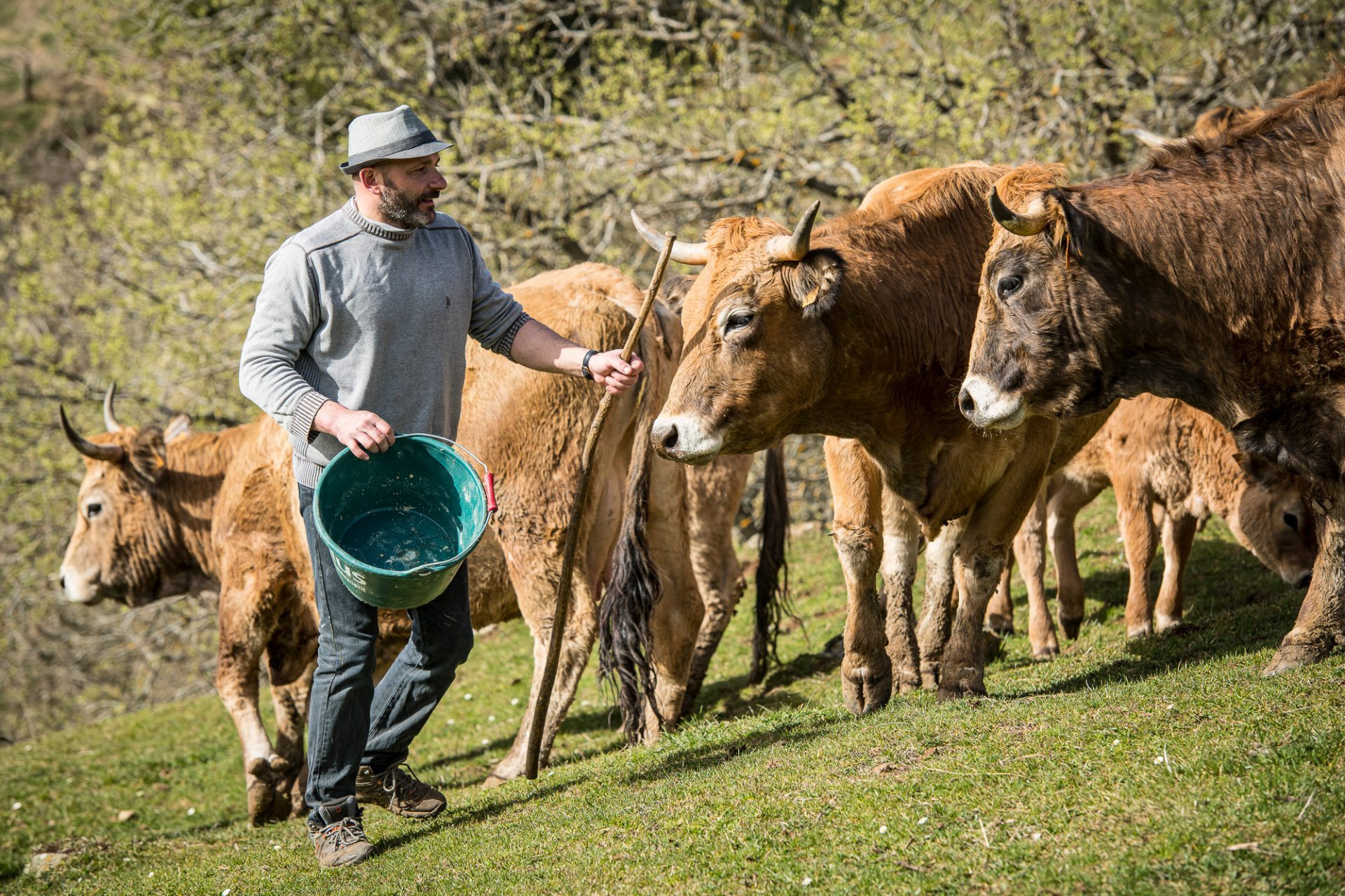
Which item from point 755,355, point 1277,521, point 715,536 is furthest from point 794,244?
point 1277,521

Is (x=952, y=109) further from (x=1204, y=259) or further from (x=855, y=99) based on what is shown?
(x=1204, y=259)

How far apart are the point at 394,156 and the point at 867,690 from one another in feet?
11.3

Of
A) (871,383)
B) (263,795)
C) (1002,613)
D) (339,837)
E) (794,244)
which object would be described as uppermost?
(794,244)

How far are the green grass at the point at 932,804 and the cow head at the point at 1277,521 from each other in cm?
25

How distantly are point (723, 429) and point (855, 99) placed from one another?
10030mm

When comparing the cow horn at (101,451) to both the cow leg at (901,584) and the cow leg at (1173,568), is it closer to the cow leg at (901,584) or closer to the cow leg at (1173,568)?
the cow leg at (901,584)

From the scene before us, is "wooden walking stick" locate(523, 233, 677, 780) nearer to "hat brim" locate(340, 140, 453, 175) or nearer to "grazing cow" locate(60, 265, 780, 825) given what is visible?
"grazing cow" locate(60, 265, 780, 825)

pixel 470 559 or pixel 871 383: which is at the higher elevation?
pixel 871 383

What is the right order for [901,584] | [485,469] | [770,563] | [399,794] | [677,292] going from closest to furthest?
[485,469]
[399,794]
[901,584]
[677,292]
[770,563]

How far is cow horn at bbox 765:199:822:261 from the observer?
5.43 meters

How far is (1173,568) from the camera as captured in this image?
26.2 ft

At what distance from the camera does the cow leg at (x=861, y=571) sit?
6.07 m

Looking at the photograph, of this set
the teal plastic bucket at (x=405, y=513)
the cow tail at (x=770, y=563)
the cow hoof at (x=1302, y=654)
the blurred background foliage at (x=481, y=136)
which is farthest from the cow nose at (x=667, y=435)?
the blurred background foliage at (x=481, y=136)

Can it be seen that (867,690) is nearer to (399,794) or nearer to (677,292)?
(399,794)
